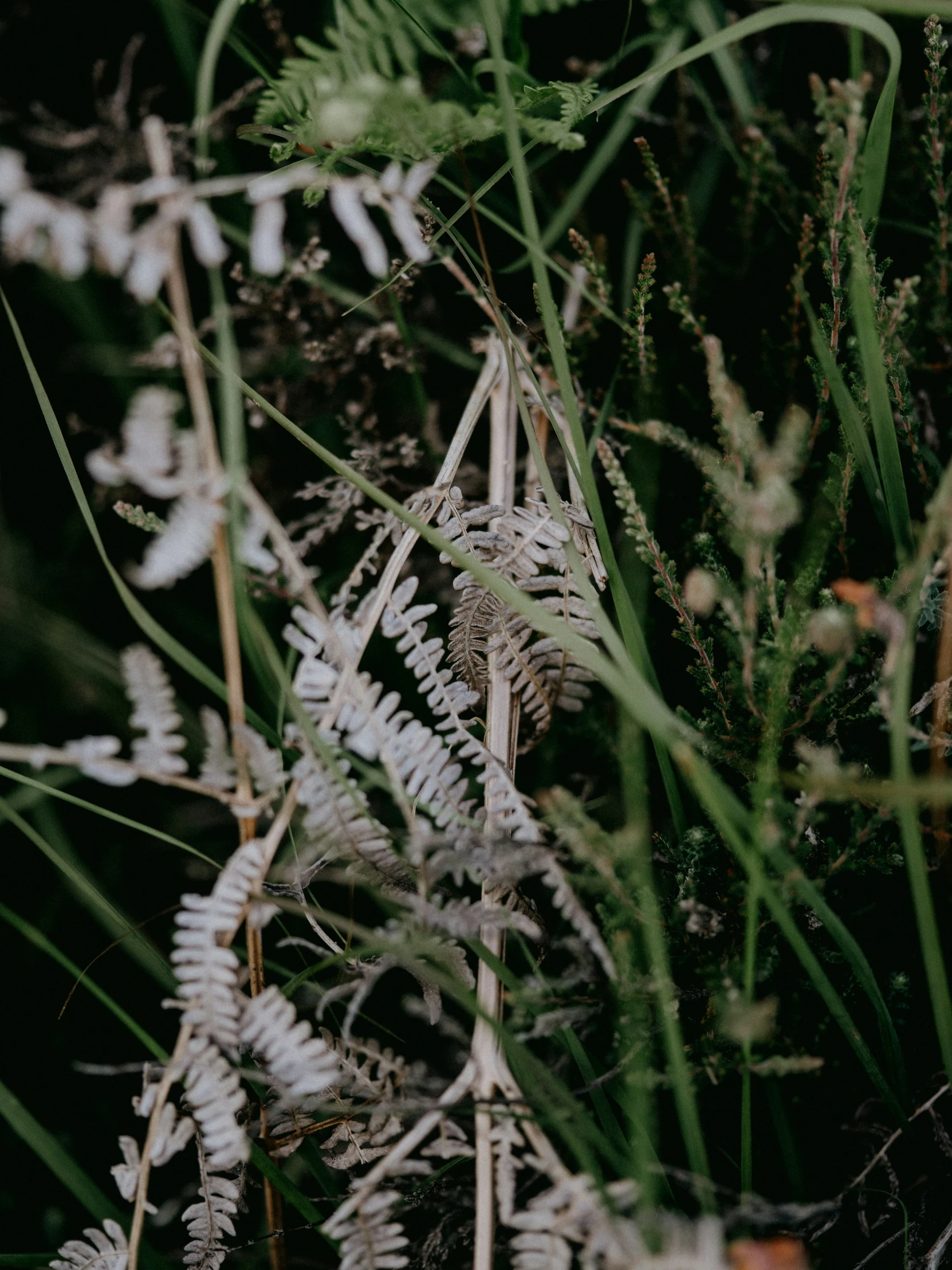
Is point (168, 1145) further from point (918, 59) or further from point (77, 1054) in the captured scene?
point (918, 59)

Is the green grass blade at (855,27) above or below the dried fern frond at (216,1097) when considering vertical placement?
above

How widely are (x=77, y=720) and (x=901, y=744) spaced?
1231 millimetres

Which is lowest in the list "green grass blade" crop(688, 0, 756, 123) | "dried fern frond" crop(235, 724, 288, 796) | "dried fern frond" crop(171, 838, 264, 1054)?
"dried fern frond" crop(171, 838, 264, 1054)

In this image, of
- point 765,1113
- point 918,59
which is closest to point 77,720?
point 765,1113

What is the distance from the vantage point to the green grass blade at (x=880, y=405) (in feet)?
2.23

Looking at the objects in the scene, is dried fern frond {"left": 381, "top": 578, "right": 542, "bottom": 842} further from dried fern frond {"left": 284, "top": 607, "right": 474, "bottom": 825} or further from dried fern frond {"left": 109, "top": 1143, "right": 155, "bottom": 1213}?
dried fern frond {"left": 109, "top": 1143, "right": 155, "bottom": 1213}

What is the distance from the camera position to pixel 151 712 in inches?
23.6

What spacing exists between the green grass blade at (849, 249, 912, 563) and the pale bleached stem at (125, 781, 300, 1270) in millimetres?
593

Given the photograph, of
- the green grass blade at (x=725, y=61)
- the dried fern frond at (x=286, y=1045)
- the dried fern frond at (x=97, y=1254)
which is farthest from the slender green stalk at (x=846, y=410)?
the dried fern frond at (x=97, y=1254)

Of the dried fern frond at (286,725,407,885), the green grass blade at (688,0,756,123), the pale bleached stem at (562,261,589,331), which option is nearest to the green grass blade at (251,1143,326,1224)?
the dried fern frond at (286,725,407,885)

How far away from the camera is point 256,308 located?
1.14 meters

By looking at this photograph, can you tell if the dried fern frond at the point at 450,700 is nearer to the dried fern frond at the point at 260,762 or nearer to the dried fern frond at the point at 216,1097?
the dried fern frond at the point at 260,762

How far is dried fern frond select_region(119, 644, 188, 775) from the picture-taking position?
1.94ft

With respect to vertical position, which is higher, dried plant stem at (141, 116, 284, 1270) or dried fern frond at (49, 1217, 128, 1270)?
dried plant stem at (141, 116, 284, 1270)
